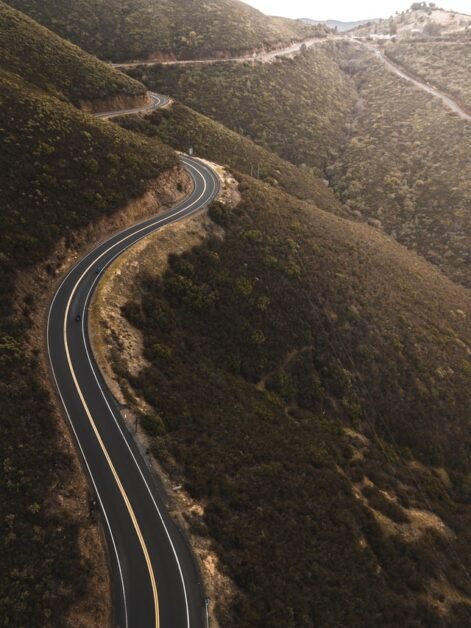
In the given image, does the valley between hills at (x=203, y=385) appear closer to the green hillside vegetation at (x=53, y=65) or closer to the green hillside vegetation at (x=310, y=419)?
the green hillside vegetation at (x=310, y=419)

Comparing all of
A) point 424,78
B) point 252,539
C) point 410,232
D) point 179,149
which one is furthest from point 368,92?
point 252,539

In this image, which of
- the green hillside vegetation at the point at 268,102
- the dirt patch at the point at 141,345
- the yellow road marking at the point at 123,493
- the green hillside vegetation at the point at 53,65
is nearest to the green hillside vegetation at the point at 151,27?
the green hillside vegetation at the point at 268,102

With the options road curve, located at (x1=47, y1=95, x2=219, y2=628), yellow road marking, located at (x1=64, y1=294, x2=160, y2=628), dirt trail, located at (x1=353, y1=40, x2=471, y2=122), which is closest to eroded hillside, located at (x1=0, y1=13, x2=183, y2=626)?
road curve, located at (x1=47, y1=95, x2=219, y2=628)

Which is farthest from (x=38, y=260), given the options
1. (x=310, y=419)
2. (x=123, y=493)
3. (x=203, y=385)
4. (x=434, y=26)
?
(x=434, y=26)

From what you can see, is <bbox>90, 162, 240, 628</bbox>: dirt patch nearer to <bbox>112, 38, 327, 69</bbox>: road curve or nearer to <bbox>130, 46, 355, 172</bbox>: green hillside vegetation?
<bbox>130, 46, 355, 172</bbox>: green hillside vegetation

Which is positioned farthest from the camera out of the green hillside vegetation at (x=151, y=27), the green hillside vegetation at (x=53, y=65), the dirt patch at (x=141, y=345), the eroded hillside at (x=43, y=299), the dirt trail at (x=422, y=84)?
the dirt trail at (x=422, y=84)

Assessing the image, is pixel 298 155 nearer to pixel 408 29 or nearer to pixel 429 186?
pixel 429 186

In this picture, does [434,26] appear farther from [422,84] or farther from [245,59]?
[245,59]
